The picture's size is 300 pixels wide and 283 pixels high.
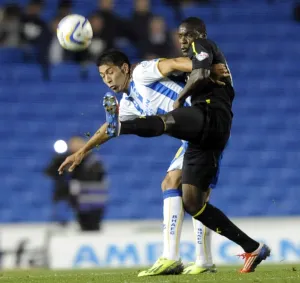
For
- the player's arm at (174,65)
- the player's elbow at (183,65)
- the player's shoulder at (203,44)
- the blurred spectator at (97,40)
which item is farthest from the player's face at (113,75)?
the blurred spectator at (97,40)

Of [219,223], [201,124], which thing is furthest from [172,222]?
[201,124]

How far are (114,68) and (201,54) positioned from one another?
882 millimetres

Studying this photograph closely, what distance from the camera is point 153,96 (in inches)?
261

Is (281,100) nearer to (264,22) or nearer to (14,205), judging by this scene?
(264,22)

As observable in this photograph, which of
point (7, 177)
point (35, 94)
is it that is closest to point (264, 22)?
point (35, 94)

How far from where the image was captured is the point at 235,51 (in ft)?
45.2

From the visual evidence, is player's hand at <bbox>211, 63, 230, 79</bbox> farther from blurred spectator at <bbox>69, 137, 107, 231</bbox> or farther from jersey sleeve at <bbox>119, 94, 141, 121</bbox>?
blurred spectator at <bbox>69, 137, 107, 231</bbox>

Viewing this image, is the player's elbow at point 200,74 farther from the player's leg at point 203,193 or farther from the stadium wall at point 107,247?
the stadium wall at point 107,247

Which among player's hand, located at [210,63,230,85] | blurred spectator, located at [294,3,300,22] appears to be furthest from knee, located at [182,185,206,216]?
blurred spectator, located at [294,3,300,22]

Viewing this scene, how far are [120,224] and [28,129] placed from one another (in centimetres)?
210

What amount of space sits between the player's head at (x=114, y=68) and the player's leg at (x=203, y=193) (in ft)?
2.77

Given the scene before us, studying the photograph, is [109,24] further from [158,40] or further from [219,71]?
[219,71]

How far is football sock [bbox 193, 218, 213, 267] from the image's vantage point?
6871 millimetres

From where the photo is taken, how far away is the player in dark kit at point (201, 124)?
5965 mm
